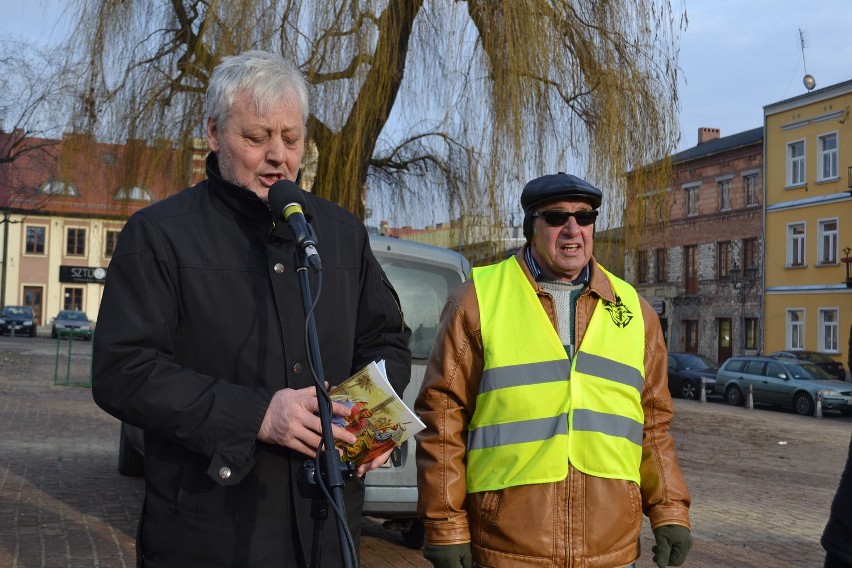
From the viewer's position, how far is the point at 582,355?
11.7 ft

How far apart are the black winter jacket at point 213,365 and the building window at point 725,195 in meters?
48.4

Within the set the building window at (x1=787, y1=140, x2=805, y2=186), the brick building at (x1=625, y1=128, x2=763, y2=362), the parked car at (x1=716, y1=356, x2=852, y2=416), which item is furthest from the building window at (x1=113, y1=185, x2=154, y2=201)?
the building window at (x1=787, y1=140, x2=805, y2=186)

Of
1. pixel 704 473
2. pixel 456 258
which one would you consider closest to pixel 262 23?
pixel 456 258

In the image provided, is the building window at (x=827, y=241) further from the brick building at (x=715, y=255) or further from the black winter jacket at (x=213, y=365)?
the black winter jacket at (x=213, y=365)

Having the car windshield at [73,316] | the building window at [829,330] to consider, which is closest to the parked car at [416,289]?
the building window at [829,330]

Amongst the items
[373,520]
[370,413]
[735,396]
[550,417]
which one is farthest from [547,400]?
Result: [735,396]

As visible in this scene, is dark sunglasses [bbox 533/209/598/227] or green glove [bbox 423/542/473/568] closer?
green glove [bbox 423/542/473/568]

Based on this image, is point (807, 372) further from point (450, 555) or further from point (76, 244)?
point (76, 244)

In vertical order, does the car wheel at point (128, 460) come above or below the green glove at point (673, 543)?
below

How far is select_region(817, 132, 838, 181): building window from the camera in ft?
139

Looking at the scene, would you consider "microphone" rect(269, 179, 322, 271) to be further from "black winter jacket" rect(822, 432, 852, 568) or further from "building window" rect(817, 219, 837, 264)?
"building window" rect(817, 219, 837, 264)

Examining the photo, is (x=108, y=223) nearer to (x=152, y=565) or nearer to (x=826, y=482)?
(x=826, y=482)

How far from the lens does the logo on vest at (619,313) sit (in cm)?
366

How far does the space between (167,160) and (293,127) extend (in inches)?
356
